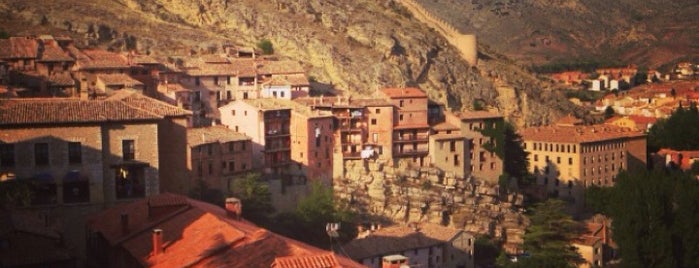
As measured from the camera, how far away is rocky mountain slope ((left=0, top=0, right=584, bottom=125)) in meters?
76.9

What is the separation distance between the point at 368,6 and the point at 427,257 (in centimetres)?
4797

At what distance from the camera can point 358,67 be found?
80188 mm

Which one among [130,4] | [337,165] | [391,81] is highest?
[130,4]

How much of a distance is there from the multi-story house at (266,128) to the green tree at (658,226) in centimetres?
1774

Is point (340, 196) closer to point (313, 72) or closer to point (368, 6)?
point (313, 72)

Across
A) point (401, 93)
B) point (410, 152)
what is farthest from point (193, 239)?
point (401, 93)

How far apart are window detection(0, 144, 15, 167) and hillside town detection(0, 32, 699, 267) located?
0.05 m

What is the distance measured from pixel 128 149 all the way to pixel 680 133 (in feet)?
204

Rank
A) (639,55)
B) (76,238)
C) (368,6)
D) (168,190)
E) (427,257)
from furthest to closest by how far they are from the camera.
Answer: (639,55), (368,6), (427,257), (168,190), (76,238)

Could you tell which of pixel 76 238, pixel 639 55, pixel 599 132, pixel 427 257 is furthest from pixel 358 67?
pixel 639 55

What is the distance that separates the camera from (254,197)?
4994 cm

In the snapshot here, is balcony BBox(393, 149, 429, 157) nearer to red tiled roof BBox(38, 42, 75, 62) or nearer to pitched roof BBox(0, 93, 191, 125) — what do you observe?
red tiled roof BBox(38, 42, 75, 62)

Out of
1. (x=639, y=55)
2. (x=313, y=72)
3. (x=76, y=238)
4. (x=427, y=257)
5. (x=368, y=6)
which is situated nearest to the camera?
(x=76, y=238)

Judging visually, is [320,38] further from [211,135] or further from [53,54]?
[211,135]
